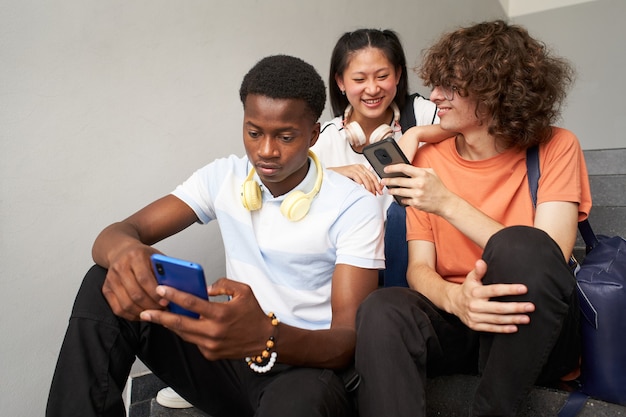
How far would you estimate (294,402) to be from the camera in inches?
38.8

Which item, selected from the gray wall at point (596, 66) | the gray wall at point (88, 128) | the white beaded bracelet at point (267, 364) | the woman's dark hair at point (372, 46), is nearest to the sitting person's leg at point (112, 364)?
the white beaded bracelet at point (267, 364)

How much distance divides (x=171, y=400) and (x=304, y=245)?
0.72 metres

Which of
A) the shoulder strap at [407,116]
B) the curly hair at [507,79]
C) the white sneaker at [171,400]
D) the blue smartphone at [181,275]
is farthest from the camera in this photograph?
the shoulder strap at [407,116]

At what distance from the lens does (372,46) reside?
1985 millimetres

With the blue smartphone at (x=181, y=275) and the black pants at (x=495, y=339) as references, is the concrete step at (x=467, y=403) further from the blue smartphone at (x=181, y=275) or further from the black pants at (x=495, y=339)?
the blue smartphone at (x=181, y=275)

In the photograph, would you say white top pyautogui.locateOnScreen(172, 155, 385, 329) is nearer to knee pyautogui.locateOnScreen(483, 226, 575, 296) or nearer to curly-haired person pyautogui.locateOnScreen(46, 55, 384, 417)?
curly-haired person pyautogui.locateOnScreen(46, 55, 384, 417)

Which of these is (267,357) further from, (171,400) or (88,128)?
(88,128)

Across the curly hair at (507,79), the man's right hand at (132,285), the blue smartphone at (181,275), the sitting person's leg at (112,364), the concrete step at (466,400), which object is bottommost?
the concrete step at (466,400)

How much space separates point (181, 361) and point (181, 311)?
0.37 m

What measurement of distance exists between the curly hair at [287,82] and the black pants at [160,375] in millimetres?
604

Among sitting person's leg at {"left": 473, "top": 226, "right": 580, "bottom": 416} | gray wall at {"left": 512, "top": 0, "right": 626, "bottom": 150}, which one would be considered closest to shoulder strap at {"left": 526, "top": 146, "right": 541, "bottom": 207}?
sitting person's leg at {"left": 473, "top": 226, "right": 580, "bottom": 416}

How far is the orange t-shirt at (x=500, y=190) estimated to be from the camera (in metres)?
1.32

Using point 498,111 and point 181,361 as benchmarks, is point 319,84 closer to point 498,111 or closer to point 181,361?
point 498,111

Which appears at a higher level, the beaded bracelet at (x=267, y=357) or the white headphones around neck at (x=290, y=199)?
the white headphones around neck at (x=290, y=199)
